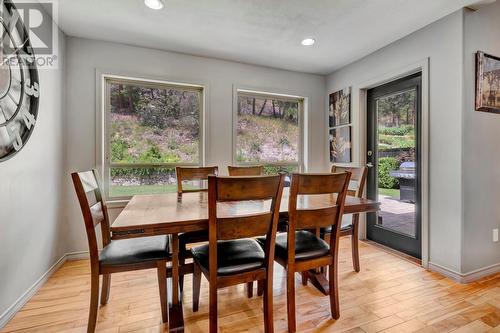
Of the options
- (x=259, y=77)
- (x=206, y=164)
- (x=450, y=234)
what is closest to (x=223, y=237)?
(x=206, y=164)

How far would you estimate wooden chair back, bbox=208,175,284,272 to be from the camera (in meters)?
1.23

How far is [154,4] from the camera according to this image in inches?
81.4

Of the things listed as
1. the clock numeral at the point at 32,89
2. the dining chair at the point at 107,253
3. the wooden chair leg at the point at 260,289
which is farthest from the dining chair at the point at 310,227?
the clock numeral at the point at 32,89

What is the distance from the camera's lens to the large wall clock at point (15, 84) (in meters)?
1.57

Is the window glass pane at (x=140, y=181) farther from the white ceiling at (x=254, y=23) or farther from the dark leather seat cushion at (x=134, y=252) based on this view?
the white ceiling at (x=254, y=23)

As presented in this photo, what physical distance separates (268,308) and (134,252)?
0.90m

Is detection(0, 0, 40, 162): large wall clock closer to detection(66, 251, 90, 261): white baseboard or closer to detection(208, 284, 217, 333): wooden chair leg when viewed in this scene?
detection(66, 251, 90, 261): white baseboard

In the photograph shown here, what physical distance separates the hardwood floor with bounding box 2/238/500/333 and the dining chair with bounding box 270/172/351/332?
0.22 m

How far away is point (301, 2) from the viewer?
2053 mm

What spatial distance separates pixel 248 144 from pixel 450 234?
244 cm

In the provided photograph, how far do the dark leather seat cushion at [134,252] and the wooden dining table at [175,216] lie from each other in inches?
5.1

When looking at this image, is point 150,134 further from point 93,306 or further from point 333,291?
point 333,291

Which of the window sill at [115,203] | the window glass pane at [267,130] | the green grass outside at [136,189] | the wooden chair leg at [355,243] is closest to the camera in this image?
the wooden chair leg at [355,243]

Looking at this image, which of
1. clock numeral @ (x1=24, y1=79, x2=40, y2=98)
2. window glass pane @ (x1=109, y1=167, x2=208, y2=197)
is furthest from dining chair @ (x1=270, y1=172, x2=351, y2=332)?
clock numeral @ (x1=24, y1=79, x2=40, y2=98)
